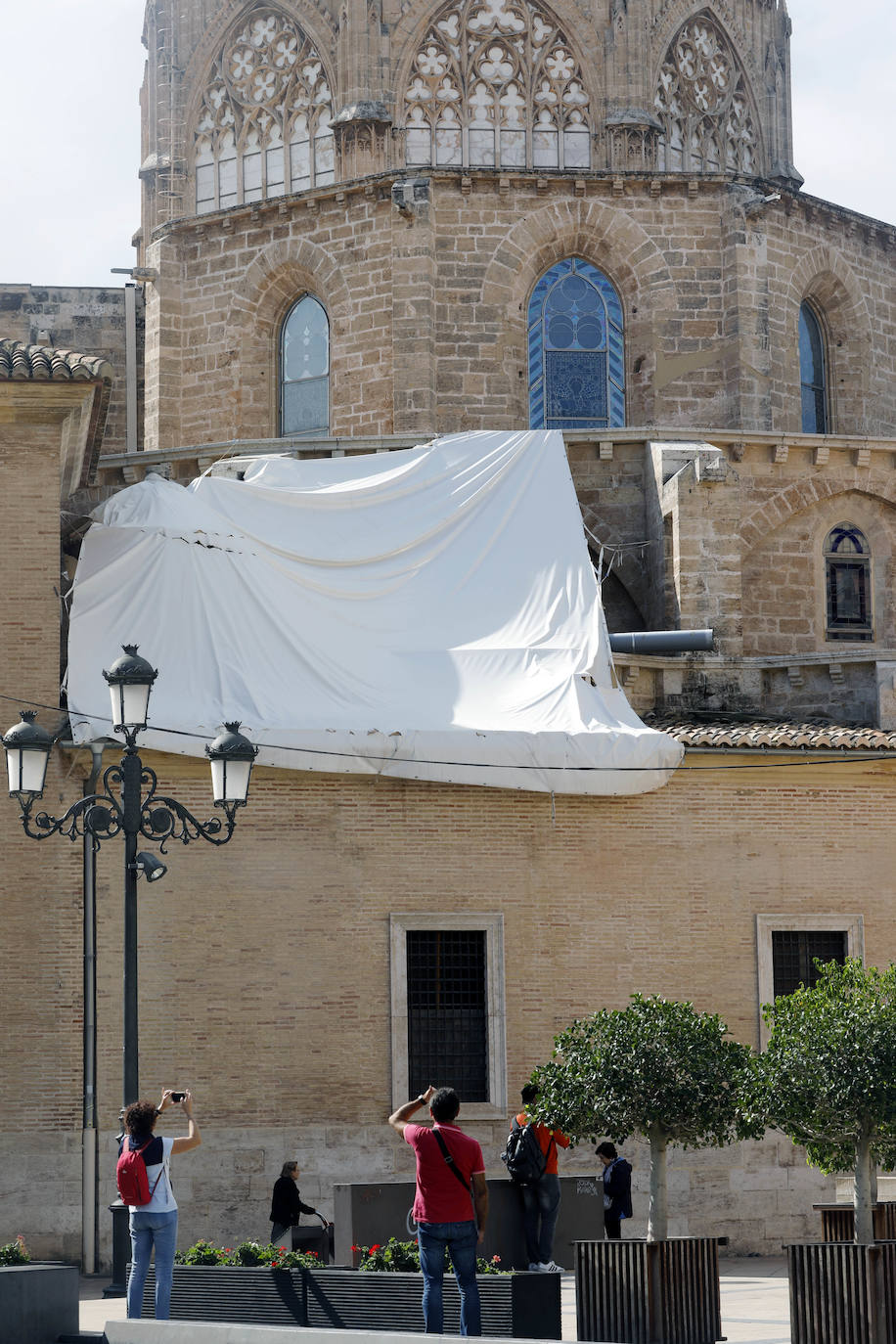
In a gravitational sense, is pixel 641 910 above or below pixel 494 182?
below

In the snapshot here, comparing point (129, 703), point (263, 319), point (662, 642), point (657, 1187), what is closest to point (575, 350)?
point (263, 319)

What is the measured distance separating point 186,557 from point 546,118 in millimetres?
10744

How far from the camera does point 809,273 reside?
25516 millimetres

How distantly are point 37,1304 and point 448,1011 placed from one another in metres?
8.33

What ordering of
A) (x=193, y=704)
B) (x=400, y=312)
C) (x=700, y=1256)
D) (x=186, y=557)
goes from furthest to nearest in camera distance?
1. (x=400, y=312)
2. (x=186, y=557)
3. (x=193, y=704)
4. (x=700, y=1256)

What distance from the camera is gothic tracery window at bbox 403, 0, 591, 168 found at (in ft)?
86.0

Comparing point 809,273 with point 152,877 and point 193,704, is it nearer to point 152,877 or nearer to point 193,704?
point 193,704

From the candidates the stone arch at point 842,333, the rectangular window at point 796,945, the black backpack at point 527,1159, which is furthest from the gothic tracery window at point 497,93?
the black backpack at point 527,1159

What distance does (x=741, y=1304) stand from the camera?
13.3 m

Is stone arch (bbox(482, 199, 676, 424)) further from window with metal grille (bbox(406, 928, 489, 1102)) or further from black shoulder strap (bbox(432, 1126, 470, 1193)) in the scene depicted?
black shoulder strap (bbox(432, 1126, 470, 1193))

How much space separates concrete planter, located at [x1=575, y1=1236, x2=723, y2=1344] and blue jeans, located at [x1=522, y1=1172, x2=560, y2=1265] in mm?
2243

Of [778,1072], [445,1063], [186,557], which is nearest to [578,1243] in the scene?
[778,1072]

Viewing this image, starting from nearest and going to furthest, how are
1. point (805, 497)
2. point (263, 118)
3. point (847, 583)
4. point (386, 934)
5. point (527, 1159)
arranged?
point (527, 1159) < point (386, 934) < point (805, 497) < point (847, 583) < point (263, 118)

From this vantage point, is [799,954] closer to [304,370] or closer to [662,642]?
[662,642]
